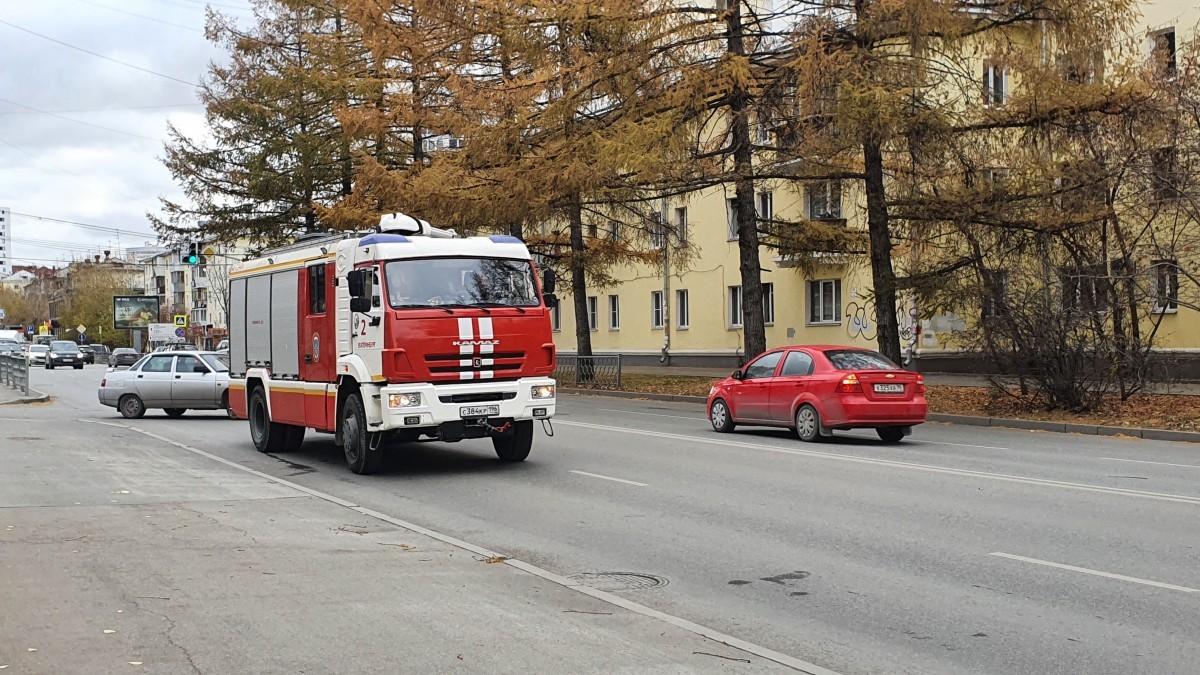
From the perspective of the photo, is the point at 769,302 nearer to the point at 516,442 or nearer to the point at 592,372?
the point at 592,372

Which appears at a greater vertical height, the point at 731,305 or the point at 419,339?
the point at 731,305

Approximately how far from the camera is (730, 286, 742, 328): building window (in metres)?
47.5

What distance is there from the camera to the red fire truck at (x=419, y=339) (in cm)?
1356

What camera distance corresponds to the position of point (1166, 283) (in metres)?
24.6

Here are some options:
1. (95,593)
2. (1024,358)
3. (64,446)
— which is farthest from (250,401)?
(1024,358)

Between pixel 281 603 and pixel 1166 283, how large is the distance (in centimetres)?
2228

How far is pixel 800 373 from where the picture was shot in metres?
18.3

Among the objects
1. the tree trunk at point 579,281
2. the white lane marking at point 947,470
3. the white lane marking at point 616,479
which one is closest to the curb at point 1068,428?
the white lane marking at point 947,470

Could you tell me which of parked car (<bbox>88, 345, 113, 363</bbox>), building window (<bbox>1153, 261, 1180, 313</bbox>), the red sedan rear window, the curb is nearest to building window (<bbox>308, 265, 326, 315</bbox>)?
the red sedan rear window

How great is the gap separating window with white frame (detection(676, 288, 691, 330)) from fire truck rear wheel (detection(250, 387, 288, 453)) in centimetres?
3388

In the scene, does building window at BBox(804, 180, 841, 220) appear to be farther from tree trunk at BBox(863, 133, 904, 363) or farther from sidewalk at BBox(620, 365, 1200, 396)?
sidewalk at BBox(620, 365, 1200, 396)

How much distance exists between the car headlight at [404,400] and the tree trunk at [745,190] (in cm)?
1193

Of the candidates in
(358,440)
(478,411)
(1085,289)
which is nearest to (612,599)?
(478,411)

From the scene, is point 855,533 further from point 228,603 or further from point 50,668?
point 50,668
